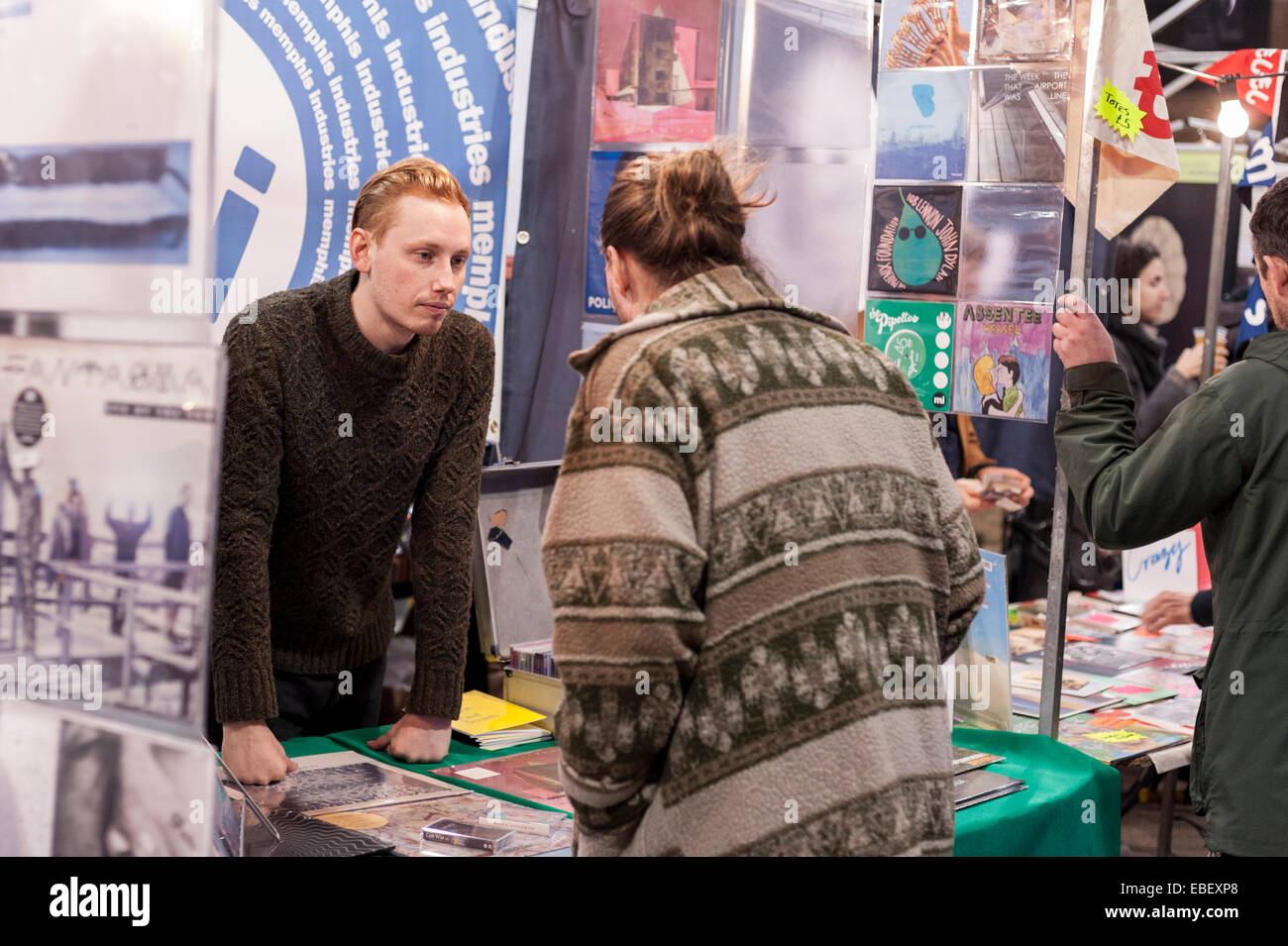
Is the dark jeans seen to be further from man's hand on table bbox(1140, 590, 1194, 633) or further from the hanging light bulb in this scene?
the hanging light bulb

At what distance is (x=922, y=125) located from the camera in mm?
2660

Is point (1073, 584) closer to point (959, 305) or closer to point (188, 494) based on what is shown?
point (959, 305)

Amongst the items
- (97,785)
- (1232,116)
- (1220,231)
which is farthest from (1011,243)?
(97,785)

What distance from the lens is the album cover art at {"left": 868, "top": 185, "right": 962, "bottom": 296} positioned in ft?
8.68

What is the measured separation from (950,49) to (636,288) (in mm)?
1444

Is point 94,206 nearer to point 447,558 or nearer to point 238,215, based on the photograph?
point 447,558

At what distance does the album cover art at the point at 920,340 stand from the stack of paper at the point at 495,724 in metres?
1.07

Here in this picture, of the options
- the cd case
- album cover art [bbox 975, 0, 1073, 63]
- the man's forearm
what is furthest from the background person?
the cd case

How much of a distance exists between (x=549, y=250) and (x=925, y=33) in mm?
1339

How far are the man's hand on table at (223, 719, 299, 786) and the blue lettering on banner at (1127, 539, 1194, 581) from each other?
9.91 ft

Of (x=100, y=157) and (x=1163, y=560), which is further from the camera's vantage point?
(x=1163, y=560)

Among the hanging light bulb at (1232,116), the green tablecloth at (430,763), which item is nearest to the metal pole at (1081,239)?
the hanging light bulb at (1232,116)

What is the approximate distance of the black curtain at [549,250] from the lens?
11.7 ft
